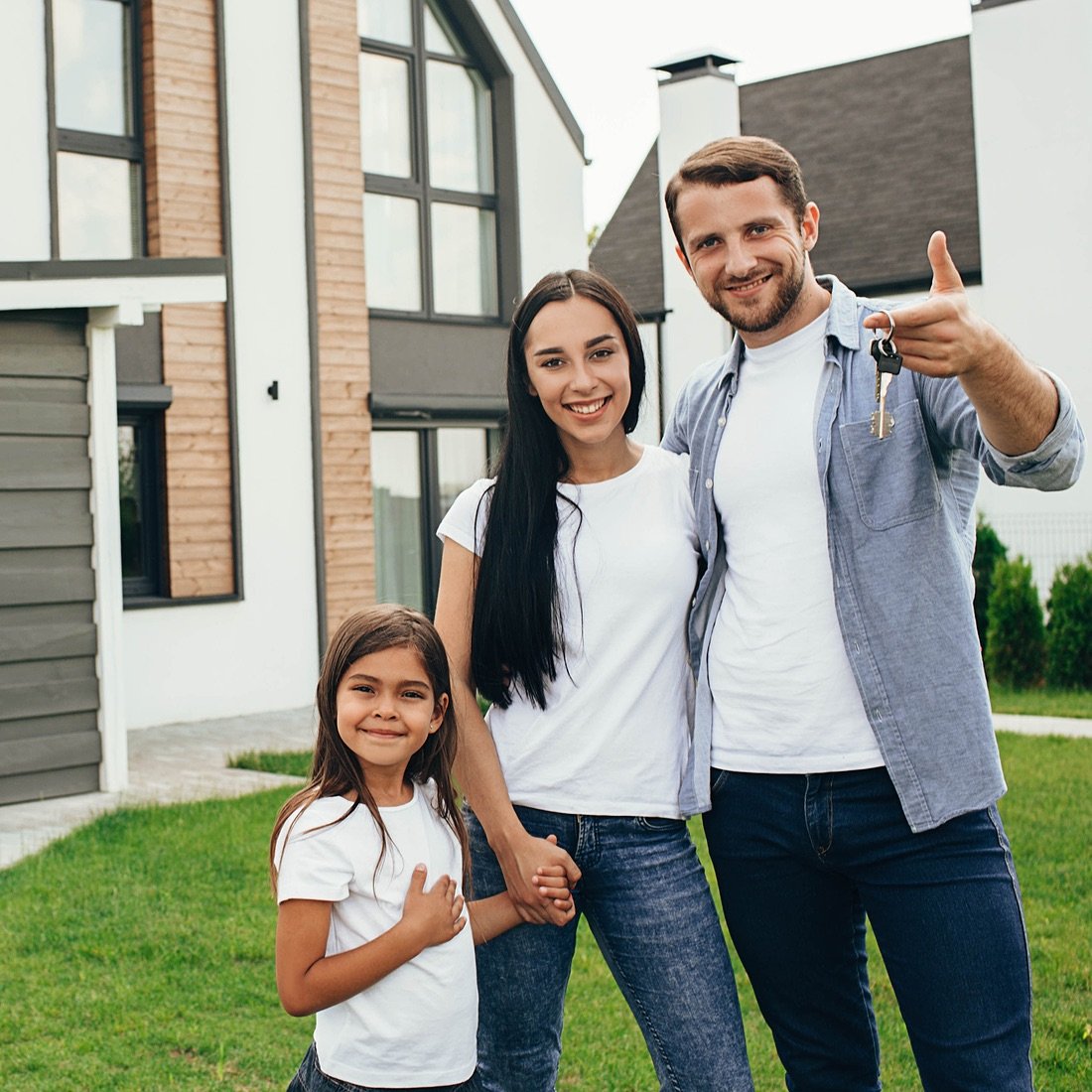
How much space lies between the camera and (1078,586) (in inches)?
523

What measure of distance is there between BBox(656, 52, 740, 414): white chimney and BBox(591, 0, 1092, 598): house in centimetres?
2

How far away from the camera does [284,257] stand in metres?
12.7

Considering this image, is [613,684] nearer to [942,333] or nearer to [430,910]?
[430,910]

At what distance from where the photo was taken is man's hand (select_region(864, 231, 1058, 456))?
217 cm

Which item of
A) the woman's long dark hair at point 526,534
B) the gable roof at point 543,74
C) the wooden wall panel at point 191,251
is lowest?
the woman's long dark hair at point 526,534

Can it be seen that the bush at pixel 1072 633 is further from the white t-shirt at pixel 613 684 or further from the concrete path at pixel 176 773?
the white t-shirt at pixel 613 684

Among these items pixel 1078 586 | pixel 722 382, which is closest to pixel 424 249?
pixel 1078 586

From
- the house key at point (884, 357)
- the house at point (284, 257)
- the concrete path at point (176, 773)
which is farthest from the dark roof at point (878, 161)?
the house key at point (884, 357)

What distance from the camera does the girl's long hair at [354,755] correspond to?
2551 millimetres

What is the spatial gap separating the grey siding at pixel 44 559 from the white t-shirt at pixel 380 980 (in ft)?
19.9

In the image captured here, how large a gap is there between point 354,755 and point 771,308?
111 cm

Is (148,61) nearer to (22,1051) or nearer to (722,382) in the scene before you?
(22,1051)

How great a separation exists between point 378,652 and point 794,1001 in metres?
1.04

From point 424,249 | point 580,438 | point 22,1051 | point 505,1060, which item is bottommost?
point 22,1051
